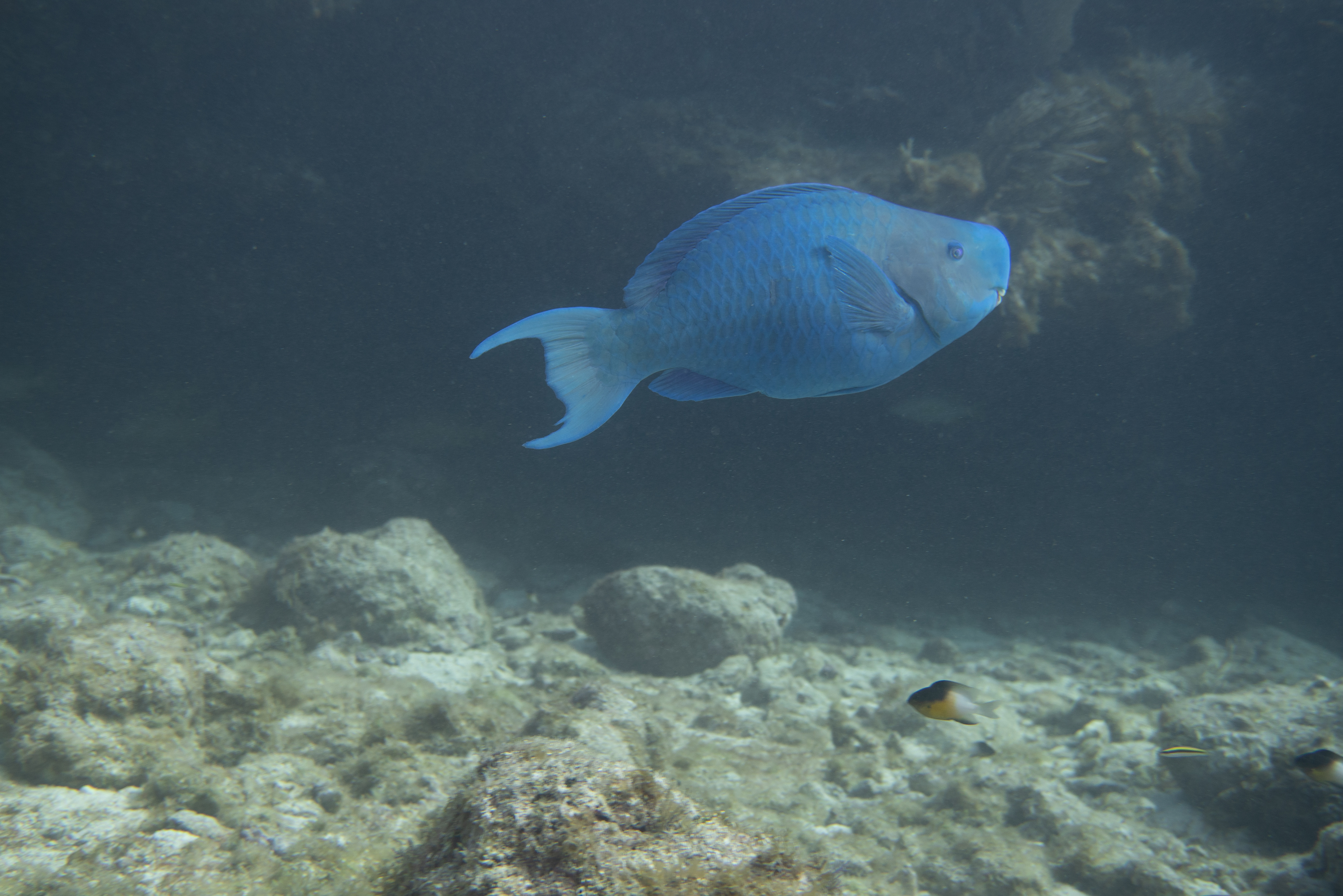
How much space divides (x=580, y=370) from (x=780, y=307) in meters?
0.76

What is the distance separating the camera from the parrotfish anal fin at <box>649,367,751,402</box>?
7.59 ft

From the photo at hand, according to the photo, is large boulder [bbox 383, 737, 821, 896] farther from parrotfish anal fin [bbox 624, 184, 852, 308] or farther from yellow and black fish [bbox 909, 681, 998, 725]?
yellow and black fish [bbox 909, 681, 998, 725]

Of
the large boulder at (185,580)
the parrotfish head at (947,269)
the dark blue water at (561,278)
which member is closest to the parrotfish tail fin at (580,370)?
the parrotfish head at (947,269)

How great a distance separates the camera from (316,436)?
8359 millimetres

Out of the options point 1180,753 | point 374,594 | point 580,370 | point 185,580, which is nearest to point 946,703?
point 1180,753

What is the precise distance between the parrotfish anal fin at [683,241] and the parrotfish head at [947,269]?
0.32 m

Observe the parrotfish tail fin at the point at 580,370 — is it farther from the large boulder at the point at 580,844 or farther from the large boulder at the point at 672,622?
the large boulder at the point at 672,622

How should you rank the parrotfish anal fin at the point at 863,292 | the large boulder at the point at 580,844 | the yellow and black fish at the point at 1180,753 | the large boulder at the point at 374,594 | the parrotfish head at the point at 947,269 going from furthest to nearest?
1. the large boulder at the point at 374,594
2. the yellow and black fish at the point at 1180,753
3. the parrotfish head at the point at 947,269
4. the parrotfish anal fin at the point at 863,292
5. the large boulder at the point at 580,844

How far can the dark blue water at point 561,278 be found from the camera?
704 centimetres

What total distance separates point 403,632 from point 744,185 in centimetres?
568

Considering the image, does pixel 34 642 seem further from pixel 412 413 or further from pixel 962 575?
pixel 962 575

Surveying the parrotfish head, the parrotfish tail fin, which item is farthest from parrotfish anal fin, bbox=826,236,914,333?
the parrotfish tail fin

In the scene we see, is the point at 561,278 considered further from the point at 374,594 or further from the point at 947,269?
the point at 947,269

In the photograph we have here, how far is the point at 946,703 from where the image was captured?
264 cm
